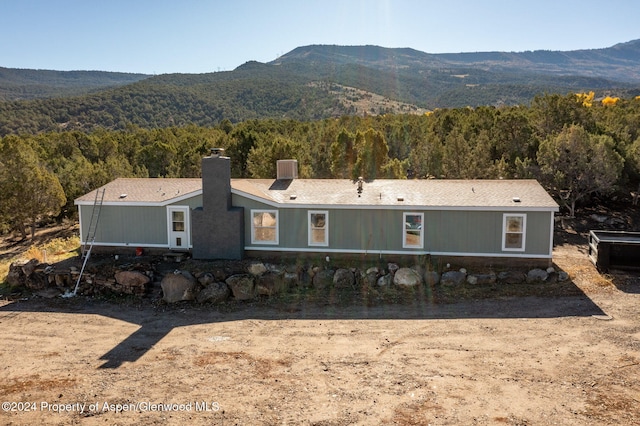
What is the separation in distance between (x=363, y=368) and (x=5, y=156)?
88.8 ft

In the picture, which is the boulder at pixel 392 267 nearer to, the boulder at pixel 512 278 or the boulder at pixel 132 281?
the boulder at pixel 512 278

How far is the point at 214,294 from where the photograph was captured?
50.2 ft

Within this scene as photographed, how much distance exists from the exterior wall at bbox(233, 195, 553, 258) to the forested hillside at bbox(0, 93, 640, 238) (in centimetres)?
1060

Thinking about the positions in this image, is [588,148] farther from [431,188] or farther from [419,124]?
[419,124]

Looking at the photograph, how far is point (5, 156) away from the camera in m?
28.7

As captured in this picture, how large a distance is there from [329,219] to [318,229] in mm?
529

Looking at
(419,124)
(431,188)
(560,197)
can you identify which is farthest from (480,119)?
(431,188)

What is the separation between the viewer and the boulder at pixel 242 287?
15438 millimetres

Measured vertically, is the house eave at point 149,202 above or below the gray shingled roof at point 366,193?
below

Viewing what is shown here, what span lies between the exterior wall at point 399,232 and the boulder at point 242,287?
91.9 inches

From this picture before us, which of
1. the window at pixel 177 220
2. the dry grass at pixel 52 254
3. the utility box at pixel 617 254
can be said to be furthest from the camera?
the dry grass at pixel 52 254

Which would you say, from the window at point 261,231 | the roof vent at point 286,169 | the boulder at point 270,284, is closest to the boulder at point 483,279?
the boulder at point 270,284

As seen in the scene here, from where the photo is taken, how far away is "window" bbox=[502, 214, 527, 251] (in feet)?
53.5

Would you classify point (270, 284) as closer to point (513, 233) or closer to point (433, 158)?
A: point (513, 233)
